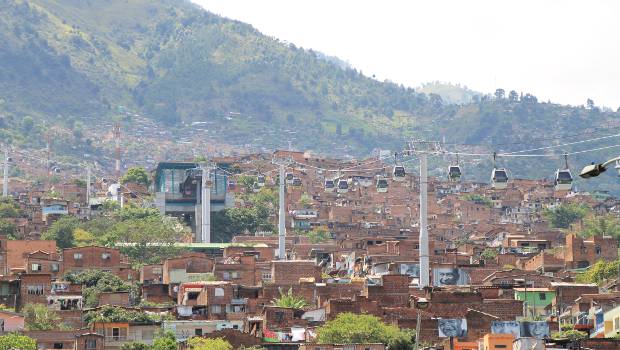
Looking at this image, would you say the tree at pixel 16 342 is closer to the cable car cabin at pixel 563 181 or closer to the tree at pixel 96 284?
the tree at pixel 96 284

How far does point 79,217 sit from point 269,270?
125 ft

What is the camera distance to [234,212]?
13088 cm

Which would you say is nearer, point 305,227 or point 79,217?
point 79,217

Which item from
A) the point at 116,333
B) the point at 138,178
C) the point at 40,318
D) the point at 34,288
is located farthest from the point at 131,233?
the point at 138,178

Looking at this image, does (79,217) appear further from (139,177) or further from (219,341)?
(219,341)

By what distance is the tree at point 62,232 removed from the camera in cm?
10881

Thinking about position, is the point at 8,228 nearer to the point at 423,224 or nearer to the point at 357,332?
the point at 423,224

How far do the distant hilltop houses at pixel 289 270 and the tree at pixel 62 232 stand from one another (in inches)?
7.4

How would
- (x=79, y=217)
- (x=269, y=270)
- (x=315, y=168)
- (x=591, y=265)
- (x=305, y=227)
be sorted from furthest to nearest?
(x=315, y=168) → (x=305, y=227) → (x=79, y=217) → (x=591, y=265) → (x=269, y=270)

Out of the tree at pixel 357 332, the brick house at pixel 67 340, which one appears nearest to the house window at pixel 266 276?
the tree at pixel 357 332

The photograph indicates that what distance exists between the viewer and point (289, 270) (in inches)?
3398

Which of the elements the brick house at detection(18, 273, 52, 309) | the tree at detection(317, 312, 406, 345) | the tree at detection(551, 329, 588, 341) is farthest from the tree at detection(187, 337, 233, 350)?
the brick house at detection(18, 273, 52, 309)

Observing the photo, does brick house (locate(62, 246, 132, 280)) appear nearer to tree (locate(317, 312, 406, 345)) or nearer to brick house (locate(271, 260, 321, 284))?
brick house (locate(271, 260, 321, 284))

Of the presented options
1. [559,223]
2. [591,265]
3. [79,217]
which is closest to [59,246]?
[79,217]
